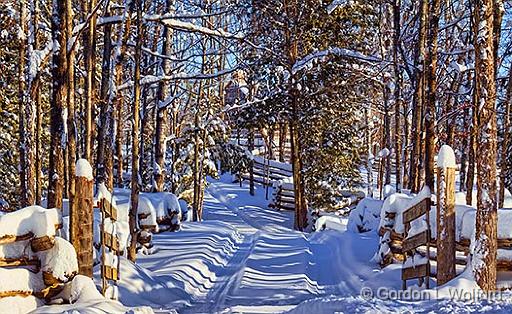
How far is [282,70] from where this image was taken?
2317cm

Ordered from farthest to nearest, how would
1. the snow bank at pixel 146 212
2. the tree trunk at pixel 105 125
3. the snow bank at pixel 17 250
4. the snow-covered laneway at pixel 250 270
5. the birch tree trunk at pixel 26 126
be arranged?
1. the birch tree trunk at pixel 26 126
2. the snow bank at pixel 146 212
3. the tree trunk at pixel 105 125
4. the snow-covered laneway at pixel 250 270
5. the snow bank at pixel 17 250

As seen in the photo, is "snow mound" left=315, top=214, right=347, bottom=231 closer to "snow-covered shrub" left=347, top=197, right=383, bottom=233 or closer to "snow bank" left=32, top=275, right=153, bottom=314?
"snow-covered shrub" left=347, top=197, right=383, bottom=233

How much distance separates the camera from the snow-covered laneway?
9.73 meters

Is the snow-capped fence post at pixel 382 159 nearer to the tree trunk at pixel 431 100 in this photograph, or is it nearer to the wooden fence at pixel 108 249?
the tree trunk at pixel 431 100

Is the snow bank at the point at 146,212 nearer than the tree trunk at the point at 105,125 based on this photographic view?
No

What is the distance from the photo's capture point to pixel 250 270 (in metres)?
12.5

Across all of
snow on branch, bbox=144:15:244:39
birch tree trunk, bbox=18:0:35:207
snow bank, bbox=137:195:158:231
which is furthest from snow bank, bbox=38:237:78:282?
birch tree trunk, bbox=18:0:35:207

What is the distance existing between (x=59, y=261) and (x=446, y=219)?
503 centimetres

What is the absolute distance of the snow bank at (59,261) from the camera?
7.15 m

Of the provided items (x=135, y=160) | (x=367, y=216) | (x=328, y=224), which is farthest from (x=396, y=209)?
(x=328, y=224)

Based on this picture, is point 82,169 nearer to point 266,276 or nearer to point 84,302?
point 84,302

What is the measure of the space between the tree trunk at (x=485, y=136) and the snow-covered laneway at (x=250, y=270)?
2956 millimetres

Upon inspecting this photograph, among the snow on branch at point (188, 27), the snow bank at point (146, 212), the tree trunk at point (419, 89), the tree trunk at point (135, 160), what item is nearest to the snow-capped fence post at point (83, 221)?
the tree trunk at point (135, 160)

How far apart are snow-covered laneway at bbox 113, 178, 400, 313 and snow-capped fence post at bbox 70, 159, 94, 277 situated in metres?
1.32
